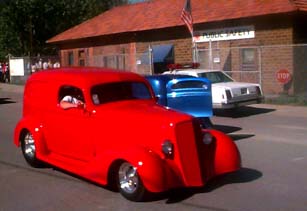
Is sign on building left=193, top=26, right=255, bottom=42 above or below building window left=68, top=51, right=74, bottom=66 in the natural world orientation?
above

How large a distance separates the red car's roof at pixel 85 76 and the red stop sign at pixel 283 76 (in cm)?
1310

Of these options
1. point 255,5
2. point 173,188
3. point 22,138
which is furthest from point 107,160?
point 255,5

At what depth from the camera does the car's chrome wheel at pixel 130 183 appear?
654cm

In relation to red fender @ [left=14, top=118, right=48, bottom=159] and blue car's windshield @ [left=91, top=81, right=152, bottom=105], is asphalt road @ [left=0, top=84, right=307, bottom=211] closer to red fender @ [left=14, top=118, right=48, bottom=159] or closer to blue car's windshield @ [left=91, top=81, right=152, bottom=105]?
red fender @ [left=14, top=118, right=48, bottom=159]

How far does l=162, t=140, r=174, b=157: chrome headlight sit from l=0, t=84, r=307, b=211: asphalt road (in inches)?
23.0

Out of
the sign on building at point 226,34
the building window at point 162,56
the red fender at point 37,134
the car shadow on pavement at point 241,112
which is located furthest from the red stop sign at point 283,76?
the red fender at point 37,134

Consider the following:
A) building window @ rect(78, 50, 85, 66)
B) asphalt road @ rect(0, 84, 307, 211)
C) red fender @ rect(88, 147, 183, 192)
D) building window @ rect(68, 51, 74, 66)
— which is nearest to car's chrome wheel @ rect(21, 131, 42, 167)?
asphalt road @ rect(0, 84, 307, 211)

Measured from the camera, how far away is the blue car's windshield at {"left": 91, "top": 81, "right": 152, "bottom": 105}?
765 cm

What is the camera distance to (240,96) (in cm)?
1550

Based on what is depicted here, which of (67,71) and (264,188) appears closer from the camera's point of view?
(264,188)

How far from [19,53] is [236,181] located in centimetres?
3760

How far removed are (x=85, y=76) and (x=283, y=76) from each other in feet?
45.6

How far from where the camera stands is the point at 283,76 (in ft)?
67.0

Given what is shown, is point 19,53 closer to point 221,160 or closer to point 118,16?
point 118,16
